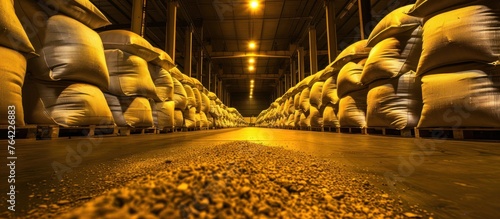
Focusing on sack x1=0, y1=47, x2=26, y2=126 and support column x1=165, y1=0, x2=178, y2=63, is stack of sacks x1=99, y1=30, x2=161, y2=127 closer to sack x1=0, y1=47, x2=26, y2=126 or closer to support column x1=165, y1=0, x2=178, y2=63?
sack x1=0, y1=47, x2=26, y2=126

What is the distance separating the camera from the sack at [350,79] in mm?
3357

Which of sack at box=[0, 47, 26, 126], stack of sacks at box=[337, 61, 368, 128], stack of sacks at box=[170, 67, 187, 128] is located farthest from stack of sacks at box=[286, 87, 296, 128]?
sack at box=[0, 47, 26, 126]

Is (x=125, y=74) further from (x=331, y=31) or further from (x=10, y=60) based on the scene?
(x=331, y=31)

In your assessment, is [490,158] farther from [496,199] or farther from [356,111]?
[356,111]

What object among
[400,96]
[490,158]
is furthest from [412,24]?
[490,158]

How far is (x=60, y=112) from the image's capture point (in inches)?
82.7

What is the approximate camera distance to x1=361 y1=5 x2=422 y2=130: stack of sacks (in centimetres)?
254

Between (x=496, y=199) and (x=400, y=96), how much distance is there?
2.16 metres

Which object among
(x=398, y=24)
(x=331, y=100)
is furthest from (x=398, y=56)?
(x=331, y=100)

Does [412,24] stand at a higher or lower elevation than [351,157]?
higher

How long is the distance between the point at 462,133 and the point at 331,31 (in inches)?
214

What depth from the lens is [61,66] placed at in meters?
2.07

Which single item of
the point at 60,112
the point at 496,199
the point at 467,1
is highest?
the point at 467,1

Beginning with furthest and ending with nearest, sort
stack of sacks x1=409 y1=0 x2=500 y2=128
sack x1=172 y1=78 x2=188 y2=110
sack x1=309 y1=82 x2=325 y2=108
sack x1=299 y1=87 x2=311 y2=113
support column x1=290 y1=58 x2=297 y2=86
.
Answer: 1. support column x1=290 y1=58 x2=297 y2=86
2. sack x1=299 y1=87 x2=311 y2=113
3. sack x1=309 y1=82 x2=325 y2=108
4. sack x1=172 y1=78 x2=188 y2=110
5. stack of sacks x1=409 y1=0 x2=500 y2=128
